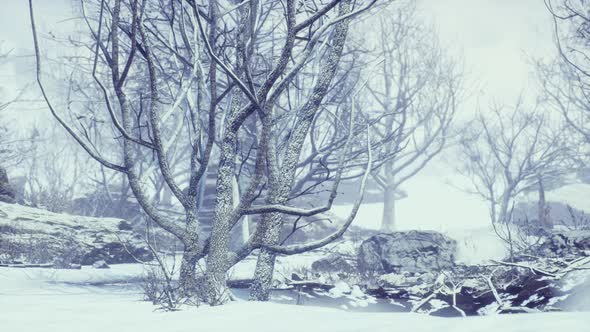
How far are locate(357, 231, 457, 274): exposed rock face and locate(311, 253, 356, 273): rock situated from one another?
299 mm

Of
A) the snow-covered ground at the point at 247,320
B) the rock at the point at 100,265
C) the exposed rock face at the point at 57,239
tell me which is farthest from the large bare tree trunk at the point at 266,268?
the rock at the point at 100,265

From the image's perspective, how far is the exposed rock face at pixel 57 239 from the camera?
7.47 m

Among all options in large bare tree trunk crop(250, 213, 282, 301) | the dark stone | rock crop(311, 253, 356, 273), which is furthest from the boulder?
large bare tree trunk crop(250, 213, 282, 301)

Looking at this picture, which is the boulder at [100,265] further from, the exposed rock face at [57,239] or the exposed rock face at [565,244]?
the exposed rock face at [565,244]

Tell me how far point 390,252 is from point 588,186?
73.8 ft

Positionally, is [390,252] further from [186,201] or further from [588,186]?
[588,186]

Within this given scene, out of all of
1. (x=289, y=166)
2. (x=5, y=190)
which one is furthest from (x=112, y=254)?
(x=289, y=166)

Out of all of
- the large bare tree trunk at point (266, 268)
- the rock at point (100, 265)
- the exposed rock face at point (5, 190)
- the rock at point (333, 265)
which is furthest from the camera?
the rock at point (333, 265)

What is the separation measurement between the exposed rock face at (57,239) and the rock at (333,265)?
3.68m

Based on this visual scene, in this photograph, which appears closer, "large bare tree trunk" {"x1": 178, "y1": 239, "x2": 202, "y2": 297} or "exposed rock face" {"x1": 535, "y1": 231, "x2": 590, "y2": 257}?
"large bare tree trunk" {"x1": 178, "y1": 239, "x2": 202, "y2": 297}

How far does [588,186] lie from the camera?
2636cm

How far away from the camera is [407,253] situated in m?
9.47

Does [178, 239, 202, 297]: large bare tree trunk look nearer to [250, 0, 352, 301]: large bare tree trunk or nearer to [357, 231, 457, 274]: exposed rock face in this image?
[250, 0, 352, 301]: large bare tree trunk

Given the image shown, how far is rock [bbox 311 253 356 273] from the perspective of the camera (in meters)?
9.70
